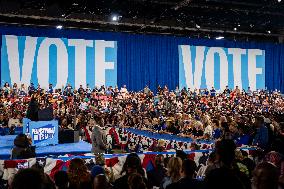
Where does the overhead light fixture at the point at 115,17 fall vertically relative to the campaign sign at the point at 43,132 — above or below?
above

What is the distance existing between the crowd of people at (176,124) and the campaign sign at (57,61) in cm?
160

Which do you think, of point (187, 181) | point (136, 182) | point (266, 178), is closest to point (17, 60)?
point (136, 182)

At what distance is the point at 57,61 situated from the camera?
25438mm

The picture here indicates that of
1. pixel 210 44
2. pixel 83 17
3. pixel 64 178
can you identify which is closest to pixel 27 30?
pixel 83 17

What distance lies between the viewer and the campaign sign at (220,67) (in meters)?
29.5

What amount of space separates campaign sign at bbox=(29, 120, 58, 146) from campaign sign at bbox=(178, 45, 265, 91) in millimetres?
17968

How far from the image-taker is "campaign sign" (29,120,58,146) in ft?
37.0

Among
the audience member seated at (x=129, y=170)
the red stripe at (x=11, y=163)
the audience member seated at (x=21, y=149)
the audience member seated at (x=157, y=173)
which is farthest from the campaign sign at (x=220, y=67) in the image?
the audience member seated at (x=129, y=170)

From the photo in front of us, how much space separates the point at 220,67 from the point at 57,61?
12195 mm

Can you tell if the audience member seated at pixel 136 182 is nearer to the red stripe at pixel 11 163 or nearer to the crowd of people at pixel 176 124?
the crowd of people at pixel 176 124

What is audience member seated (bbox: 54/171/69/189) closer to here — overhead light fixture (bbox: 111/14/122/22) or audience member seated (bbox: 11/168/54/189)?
audience member seated (bbox: 11/168/54/189)

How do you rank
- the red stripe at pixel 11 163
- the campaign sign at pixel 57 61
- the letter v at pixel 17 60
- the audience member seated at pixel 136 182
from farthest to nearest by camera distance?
the campaign sign at pixel 57 61
the letter v at pixel 17 60
the red stripe at pixel 11 163
the audience member seated at pixel 136 182

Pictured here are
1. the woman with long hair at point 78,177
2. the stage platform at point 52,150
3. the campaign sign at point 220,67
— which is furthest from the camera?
the campaign sign at point 220,67


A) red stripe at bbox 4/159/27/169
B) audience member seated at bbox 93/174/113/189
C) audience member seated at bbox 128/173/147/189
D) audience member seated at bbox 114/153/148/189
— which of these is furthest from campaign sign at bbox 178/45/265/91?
audience member seated at bbox 93/174/113/189
